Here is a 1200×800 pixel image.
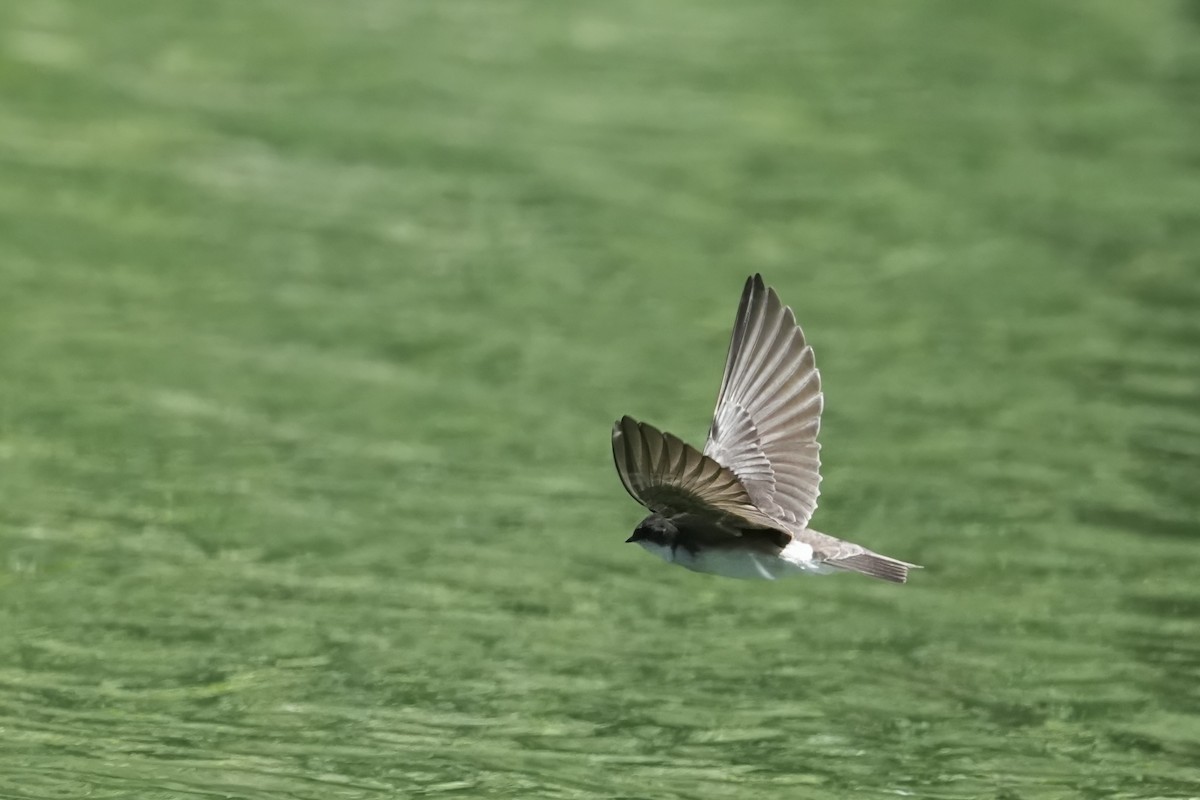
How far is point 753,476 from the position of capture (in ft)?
15.7

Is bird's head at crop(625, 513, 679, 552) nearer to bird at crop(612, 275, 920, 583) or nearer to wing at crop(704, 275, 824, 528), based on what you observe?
bird at crop(612, 275, 920, 583)

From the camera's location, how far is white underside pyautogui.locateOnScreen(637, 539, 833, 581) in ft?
14.7

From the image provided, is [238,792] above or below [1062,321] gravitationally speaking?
below

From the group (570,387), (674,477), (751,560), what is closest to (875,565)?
(751,560)

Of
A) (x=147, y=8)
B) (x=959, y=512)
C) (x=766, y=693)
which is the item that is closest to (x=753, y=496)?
(x=766, y=693)

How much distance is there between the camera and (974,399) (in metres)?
7.86

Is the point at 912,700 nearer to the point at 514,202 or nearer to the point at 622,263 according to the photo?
the point at 622,263

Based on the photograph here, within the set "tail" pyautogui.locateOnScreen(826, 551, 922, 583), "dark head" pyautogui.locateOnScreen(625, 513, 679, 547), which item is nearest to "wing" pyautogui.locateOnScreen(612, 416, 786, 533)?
"dark head" pyautogui.locateOnScreen(625, 513, 679, 547)

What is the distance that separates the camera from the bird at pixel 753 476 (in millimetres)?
4086

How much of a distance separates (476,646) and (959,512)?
1.91 m

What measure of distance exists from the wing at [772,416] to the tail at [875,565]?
24 centimetres

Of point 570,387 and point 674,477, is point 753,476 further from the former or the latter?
point 570,387

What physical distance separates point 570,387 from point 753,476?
3064 millimetres

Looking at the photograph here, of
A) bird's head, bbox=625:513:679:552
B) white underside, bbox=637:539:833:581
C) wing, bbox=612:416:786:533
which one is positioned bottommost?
white underside, bbox=637:539:833:581
